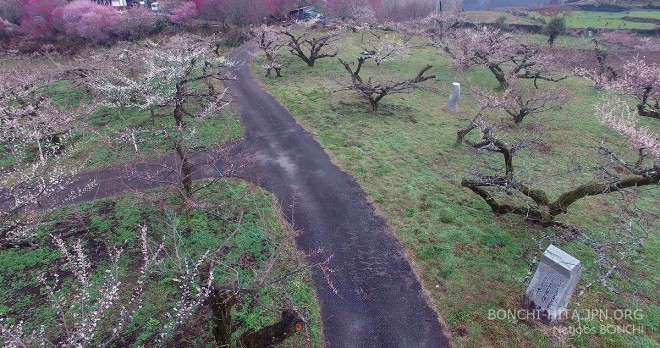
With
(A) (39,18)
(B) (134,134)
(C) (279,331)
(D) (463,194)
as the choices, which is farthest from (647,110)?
(A) (39,18)

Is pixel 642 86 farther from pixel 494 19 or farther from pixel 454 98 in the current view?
pixel 494 19

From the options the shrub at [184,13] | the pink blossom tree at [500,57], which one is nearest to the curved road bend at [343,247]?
the pink blossom tree at [500,57]

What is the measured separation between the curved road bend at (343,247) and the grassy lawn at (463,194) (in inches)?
24.4

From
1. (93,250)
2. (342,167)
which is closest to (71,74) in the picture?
(93,250)

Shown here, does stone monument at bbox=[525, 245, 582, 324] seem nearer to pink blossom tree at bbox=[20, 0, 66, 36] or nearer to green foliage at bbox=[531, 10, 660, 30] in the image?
green foliage at bbox=[531, 10, 660, 30]

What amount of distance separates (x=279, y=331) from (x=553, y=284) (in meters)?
6.56

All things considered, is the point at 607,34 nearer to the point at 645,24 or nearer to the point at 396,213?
the point at 645,24

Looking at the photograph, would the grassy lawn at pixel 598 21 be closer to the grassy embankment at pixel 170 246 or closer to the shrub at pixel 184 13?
the shrub at pixel 184 13

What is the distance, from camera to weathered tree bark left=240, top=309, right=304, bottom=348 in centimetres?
747

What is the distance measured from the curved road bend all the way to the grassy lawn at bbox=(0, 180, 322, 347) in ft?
2.08

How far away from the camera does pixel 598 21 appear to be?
48.9m

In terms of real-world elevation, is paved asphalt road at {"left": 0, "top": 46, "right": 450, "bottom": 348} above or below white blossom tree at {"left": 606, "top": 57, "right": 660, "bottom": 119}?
below

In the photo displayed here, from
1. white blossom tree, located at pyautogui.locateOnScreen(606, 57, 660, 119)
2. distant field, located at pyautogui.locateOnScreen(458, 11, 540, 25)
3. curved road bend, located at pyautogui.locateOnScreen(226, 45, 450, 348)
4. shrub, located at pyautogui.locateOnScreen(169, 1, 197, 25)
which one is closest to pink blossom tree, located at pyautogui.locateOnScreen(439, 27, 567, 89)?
white blossom tree, located at pyautogui.locateOnScreen(606, 57, 660, 119)

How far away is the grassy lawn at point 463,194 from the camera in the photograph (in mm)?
9664
